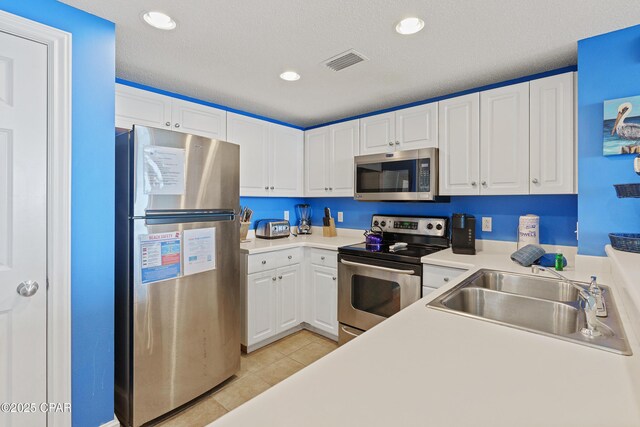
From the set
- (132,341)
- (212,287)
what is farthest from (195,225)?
(132,341)

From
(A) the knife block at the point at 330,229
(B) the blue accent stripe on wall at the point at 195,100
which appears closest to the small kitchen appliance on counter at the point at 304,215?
(A) the knife block at the point at 330,229

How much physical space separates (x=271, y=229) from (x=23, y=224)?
1942 millimetres

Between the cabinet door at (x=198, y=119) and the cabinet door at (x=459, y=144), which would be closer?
the cabinet door at (x=459, y=144)

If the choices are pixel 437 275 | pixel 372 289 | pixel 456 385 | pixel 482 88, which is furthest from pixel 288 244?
pixel 456 385

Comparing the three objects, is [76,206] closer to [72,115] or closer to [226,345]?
[72,115]

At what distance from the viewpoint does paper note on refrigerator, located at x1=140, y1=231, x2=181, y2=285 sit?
169 centimetres

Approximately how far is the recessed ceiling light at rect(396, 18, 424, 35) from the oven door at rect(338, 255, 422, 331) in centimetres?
148

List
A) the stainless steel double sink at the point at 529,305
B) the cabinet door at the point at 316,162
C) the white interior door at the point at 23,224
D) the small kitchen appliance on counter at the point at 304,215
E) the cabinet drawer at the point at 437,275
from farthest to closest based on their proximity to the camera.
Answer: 1. the small kitchen appliance on counter at the point at 304,215
2. the cabinet door at the point at 316,162
3. the cabinet drawer at the point at 437,275
4. the white interior door at the point at 23,224
5. the stainless steel double sink at the point at 529,305

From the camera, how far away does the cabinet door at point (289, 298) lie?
274 centimetres

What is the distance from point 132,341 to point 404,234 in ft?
7.36

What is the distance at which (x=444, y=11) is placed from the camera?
1483 millimetres

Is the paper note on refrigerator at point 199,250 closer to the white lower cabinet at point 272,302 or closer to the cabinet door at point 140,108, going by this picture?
the white lower cabinet at point 272,302

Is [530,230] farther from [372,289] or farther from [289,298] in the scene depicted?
[289,298]

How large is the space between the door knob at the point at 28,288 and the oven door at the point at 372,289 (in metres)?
1.94
